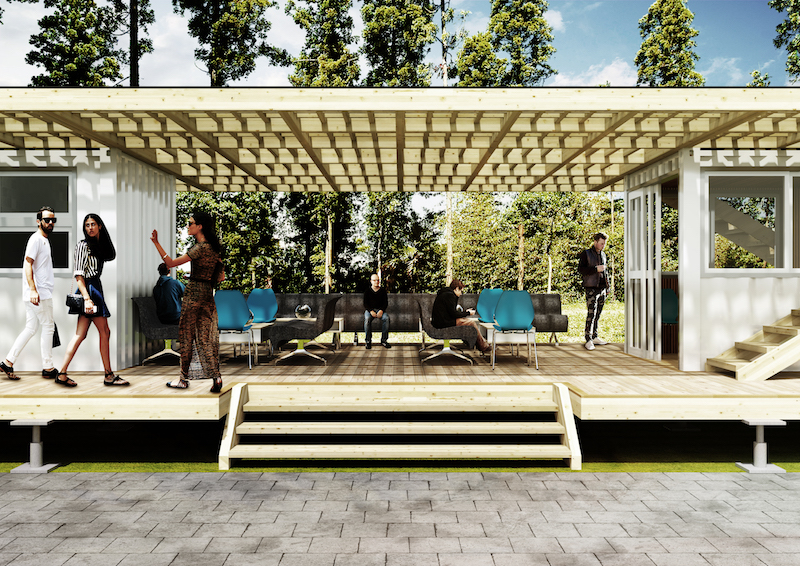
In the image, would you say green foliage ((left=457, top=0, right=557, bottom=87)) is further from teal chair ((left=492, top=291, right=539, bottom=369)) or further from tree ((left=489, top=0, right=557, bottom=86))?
teal chair ((left=492, top=291, right=539, bottom=369))

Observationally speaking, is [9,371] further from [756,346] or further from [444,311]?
[756,346]

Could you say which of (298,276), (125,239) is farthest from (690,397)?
(298,276)

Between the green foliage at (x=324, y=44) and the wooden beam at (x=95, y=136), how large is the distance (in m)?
13.1

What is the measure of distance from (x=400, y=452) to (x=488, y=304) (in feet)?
13.8

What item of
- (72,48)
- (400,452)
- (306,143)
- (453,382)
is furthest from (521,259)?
(400,452)

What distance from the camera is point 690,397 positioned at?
5301 mm

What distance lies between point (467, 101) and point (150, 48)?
760 inches

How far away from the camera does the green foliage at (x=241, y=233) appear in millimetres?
16594

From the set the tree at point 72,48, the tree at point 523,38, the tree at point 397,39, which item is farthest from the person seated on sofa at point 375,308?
the tree at point 523,38

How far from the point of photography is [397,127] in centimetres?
613

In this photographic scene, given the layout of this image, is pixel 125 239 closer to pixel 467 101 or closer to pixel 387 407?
pixel 387 407

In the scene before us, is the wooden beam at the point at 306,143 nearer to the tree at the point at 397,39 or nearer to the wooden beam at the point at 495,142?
the wooden beam at the point at 495,142

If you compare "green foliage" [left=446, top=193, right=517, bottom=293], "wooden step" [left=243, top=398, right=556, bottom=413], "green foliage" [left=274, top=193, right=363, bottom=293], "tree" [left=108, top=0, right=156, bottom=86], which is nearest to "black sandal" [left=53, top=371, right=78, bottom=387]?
"wooden step" [left=243, top=398, right=556, bottom=413]

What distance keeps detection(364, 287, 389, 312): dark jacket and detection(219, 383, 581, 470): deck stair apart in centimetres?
342
